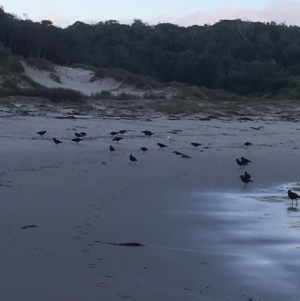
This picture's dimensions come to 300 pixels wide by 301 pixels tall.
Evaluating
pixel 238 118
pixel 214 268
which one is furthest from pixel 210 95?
pixel 214 268

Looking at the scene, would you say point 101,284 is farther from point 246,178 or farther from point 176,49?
point 176,49

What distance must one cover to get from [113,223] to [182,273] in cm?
188

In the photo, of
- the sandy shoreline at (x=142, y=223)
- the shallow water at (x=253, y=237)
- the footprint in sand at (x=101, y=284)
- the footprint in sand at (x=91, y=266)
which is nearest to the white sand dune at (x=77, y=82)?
the sandy shoreline at (x=142, y=223)

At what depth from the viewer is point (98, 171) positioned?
1052 centimetres

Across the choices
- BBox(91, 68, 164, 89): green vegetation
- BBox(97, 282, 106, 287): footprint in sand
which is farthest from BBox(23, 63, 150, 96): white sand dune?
BBox(97, 282, 106, 287): footprint in sand

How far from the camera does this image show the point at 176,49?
55062 millimetres

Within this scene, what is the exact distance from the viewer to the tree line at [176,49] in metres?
42.3

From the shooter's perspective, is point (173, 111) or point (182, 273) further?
point (173, 111)

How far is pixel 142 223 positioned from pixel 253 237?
1.26 meters

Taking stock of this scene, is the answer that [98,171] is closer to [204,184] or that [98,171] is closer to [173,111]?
[204,184]

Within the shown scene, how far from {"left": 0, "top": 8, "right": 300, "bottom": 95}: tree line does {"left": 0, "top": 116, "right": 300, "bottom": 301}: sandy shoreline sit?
28840mm

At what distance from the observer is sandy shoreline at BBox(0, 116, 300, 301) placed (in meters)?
4.47

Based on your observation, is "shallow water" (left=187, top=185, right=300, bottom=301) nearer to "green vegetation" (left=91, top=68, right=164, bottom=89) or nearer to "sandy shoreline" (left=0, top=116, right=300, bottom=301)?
"sandy shoreline" (left=0, top=116, right=300, bottom=301)

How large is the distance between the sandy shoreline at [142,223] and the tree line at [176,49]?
2884 cm
